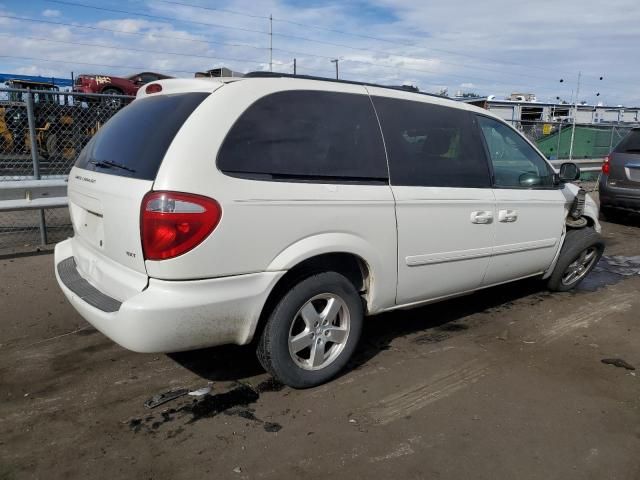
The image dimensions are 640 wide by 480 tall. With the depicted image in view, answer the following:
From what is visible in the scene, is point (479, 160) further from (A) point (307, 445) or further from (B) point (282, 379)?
(A) point (307, 445)

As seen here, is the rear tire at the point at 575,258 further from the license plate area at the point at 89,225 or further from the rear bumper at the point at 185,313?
the license plate area at the point at 89,225

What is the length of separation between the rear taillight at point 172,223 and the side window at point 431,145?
1.35 m

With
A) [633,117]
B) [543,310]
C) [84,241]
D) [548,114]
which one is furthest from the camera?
[633,117]

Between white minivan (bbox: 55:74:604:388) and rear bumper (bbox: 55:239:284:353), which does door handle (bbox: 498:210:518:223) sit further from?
rear bumper (bbox: 55:239:284:353)

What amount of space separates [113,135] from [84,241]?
0.68 m

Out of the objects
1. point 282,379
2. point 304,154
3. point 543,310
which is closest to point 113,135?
point 304,154

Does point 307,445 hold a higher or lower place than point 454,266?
lower

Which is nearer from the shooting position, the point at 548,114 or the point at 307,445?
the point at 307,445

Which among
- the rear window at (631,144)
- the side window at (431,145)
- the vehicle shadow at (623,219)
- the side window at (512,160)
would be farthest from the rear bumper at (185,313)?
the vehicle shadow at (623,219)

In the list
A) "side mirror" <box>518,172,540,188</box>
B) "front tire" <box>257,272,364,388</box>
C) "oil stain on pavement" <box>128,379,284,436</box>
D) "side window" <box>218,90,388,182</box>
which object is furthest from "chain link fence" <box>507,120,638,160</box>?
"oil stain on pavement" <box>128,379,284,436</box>

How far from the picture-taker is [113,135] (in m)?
3.36

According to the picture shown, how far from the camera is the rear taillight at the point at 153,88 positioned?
11.1ft

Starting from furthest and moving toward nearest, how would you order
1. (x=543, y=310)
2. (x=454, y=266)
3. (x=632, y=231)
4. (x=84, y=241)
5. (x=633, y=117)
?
(x=633, y=117) → (x=632, y=231) → (x=543, y=310) → (x=454, y=266) → (x=84, y=241)

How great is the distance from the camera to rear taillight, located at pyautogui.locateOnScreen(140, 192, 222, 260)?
8.64ft
